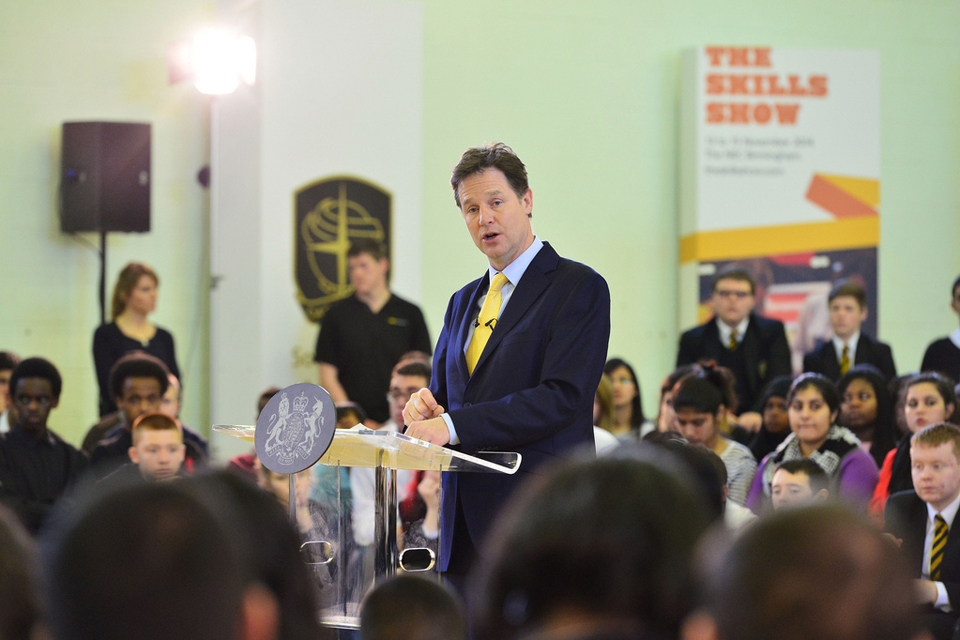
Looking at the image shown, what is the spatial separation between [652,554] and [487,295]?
166cm

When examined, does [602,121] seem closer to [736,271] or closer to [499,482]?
[736,271]

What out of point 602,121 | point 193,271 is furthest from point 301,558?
point 602,121

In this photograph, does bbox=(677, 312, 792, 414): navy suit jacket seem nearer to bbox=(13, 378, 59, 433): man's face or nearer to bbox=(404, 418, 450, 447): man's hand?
bbox=(13, 378, 59, 433): man's face

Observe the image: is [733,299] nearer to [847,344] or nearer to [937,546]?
[847,344]

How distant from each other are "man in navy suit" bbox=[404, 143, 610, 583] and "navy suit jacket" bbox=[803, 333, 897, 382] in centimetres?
385

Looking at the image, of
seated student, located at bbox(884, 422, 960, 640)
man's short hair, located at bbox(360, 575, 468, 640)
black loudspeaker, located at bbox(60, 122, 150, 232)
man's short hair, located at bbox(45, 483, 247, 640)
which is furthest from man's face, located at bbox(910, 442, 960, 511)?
black loudspeaker, located at bbox(60, 122, 150, 232)

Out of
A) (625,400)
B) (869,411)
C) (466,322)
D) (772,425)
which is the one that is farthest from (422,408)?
(625,400)

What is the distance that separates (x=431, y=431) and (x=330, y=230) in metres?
4.38

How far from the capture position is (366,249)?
236 inches

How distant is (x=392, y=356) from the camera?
6.01m

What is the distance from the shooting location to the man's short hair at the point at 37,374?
15.4ft

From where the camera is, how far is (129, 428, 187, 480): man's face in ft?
12.9

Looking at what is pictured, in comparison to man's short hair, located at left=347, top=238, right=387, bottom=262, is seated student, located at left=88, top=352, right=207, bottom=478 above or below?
below

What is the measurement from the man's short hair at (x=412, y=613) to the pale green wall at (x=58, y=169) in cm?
508
